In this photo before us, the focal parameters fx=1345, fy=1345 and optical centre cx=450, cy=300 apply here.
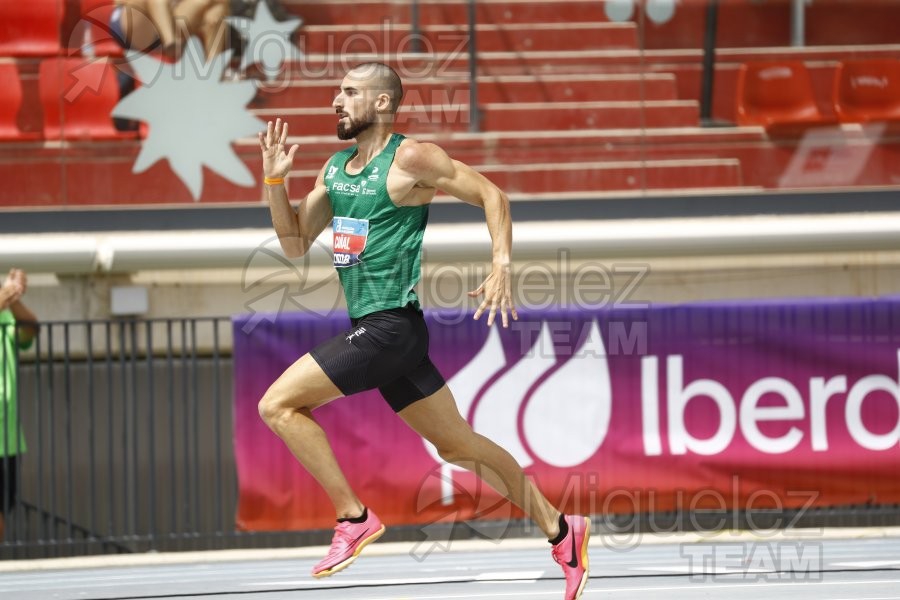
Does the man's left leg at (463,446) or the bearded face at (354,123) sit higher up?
the bearded face at (354,123)

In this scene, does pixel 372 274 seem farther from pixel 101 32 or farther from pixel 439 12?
pixel 101 32

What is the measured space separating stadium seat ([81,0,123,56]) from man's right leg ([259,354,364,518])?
18.8 feet

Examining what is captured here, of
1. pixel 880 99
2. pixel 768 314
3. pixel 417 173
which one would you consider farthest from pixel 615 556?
pixel 880 99

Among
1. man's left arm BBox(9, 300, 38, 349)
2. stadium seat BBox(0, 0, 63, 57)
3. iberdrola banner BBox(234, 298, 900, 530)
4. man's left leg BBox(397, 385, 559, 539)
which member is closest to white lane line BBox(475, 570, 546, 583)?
iberdrola banner BBox(234, 298, 900, 530)

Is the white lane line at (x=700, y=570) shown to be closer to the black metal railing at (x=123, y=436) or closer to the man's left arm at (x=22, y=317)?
the black metal railing at (x=123, y=436)

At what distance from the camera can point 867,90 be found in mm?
10672

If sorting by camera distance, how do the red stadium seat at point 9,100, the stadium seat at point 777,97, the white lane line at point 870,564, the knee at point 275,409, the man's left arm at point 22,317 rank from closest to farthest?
1. the knee at point 275,409
2. the white lane line at point 870,564
3. the man's left arm at point 22,317
4. the red stadium seat at point 9,100
5. the stadium seat at point 777,97

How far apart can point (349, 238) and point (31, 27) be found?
19.1 feet

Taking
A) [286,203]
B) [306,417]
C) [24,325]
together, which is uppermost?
[286,203]

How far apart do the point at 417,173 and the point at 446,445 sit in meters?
1.14

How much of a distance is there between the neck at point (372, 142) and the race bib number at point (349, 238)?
0.26 metres

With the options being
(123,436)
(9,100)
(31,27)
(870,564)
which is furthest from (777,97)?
(9,100)

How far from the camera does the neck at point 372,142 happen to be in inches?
217

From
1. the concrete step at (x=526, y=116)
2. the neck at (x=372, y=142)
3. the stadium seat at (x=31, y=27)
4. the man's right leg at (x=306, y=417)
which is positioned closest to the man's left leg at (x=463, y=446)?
the man's right leg at (x=306, y=417)
